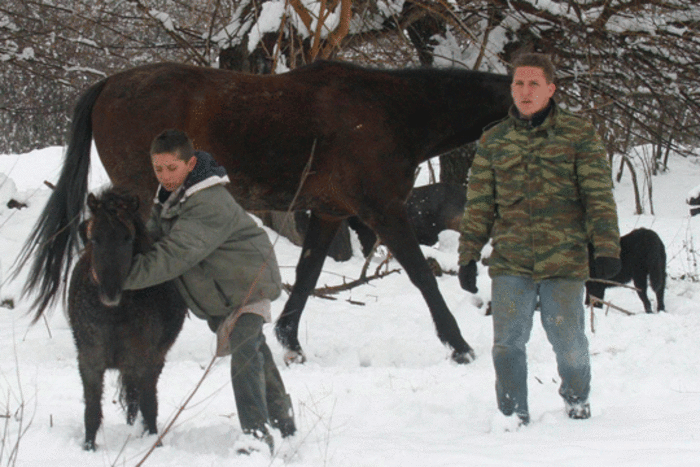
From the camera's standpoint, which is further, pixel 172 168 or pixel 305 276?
pixel 305 276

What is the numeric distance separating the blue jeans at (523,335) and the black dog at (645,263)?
181 inches

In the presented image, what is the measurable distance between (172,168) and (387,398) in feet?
6.27

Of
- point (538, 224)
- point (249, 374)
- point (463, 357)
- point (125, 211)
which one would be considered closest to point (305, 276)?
point (463, 357)

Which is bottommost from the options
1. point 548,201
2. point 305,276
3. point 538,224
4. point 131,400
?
point 131,400

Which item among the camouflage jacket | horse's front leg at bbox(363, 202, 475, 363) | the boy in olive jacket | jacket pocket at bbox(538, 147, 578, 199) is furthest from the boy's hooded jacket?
horse's front leg at bbox(363, 202, 475, 363)

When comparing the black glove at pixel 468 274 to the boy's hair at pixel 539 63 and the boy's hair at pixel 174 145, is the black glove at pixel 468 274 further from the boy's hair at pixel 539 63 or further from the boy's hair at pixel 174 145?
the boy's hair at pixel 174 145

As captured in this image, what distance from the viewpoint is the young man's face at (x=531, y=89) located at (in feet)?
11.2

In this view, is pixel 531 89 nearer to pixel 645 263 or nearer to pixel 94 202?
pixel 94 202

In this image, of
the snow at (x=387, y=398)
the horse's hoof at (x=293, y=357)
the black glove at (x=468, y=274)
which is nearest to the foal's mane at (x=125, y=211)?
the snow at (x=387, y=398)

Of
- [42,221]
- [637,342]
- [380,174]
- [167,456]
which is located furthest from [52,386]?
[637,342]

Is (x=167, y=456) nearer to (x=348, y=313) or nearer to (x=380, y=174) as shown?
(x=380, y=174)

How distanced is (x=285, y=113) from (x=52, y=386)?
2359mm

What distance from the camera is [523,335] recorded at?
3553 millimetres

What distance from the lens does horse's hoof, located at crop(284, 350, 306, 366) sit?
532cm
